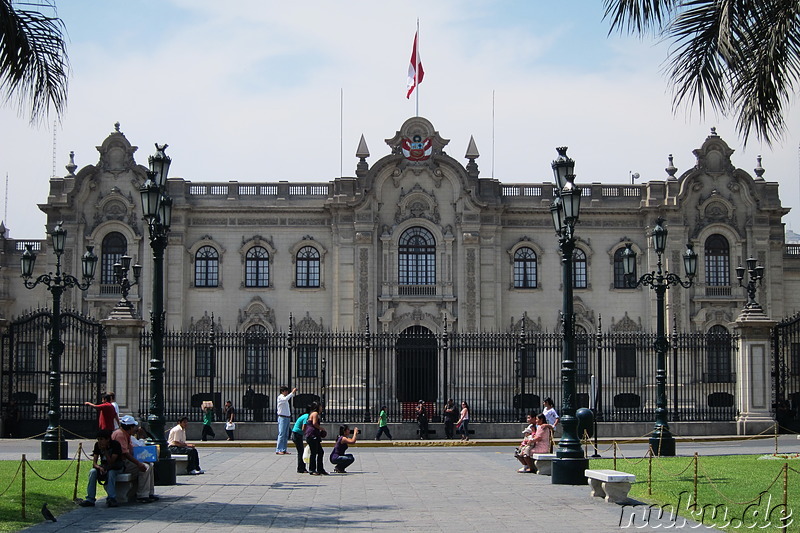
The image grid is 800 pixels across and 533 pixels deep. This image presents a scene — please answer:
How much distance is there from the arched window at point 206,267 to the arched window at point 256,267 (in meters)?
1.32

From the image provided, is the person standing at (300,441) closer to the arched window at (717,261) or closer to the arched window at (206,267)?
the arched window at (206,267)

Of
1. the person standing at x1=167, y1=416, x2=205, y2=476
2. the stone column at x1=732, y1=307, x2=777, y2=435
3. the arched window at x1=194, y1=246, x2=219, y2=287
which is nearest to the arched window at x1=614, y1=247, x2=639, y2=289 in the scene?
the arched window at x1=194, y1=246, x2=219, y2=287

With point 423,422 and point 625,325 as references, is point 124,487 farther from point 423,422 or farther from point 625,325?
point 625,325

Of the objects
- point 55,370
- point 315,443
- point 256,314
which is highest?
point 256,314

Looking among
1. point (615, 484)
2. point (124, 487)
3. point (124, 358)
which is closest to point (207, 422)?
point (124, 358)

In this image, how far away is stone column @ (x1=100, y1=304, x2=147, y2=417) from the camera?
33.9 m

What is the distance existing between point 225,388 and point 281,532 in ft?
114

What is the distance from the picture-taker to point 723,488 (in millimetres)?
18531

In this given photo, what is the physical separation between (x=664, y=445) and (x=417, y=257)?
25465 mm

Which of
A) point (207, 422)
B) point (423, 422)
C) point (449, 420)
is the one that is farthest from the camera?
point (449, 420)

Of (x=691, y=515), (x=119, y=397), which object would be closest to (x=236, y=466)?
(x=119, y=397)

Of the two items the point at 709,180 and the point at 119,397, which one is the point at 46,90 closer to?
the point at 119,397

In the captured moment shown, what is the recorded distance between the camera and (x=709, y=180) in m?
52.2

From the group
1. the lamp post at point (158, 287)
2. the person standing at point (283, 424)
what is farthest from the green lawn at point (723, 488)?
the person standing at point (283, 424)
